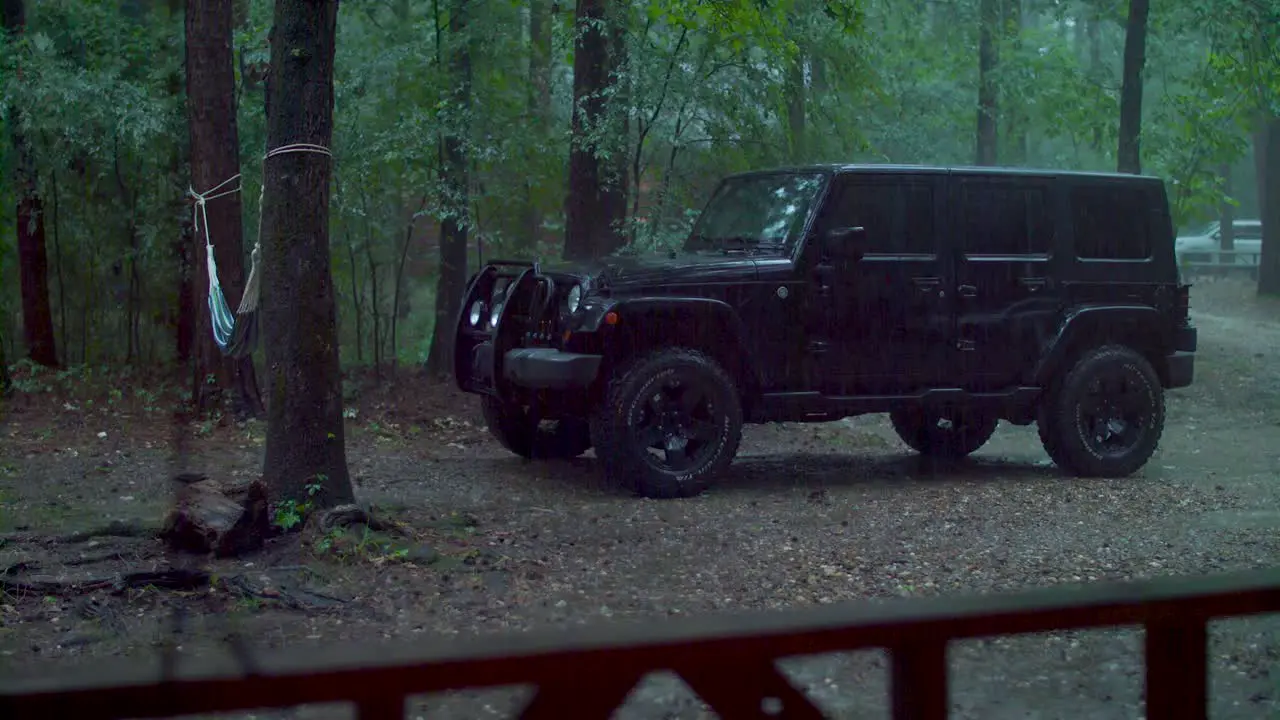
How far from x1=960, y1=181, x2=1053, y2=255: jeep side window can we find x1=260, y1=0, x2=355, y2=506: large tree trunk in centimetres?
459

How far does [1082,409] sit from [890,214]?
211cm

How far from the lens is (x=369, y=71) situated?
46.0ft

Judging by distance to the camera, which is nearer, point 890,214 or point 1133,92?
point 890,214

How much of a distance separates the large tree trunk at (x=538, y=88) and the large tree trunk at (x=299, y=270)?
7337mm

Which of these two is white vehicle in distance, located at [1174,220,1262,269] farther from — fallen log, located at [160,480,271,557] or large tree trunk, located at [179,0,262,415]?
fallen log, located at [160,480,271,557]

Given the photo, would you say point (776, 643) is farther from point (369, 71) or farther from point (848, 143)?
point (848, 143)

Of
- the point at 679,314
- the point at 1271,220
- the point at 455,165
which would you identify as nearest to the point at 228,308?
the point at 455,165

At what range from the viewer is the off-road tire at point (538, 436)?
10070 millimetres

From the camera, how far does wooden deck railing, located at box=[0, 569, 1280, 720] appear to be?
69.3 inches

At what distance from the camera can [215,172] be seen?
11.8 metres

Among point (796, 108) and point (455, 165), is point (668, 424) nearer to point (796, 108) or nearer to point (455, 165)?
point (455, 165)

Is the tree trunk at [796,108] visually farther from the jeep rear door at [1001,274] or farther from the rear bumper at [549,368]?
the rear bumper at [549,368]

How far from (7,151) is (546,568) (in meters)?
9.37

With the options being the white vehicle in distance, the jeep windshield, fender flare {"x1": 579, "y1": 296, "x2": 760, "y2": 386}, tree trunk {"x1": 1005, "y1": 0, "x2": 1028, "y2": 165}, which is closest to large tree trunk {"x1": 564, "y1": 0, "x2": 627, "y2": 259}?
the jeep windshield
